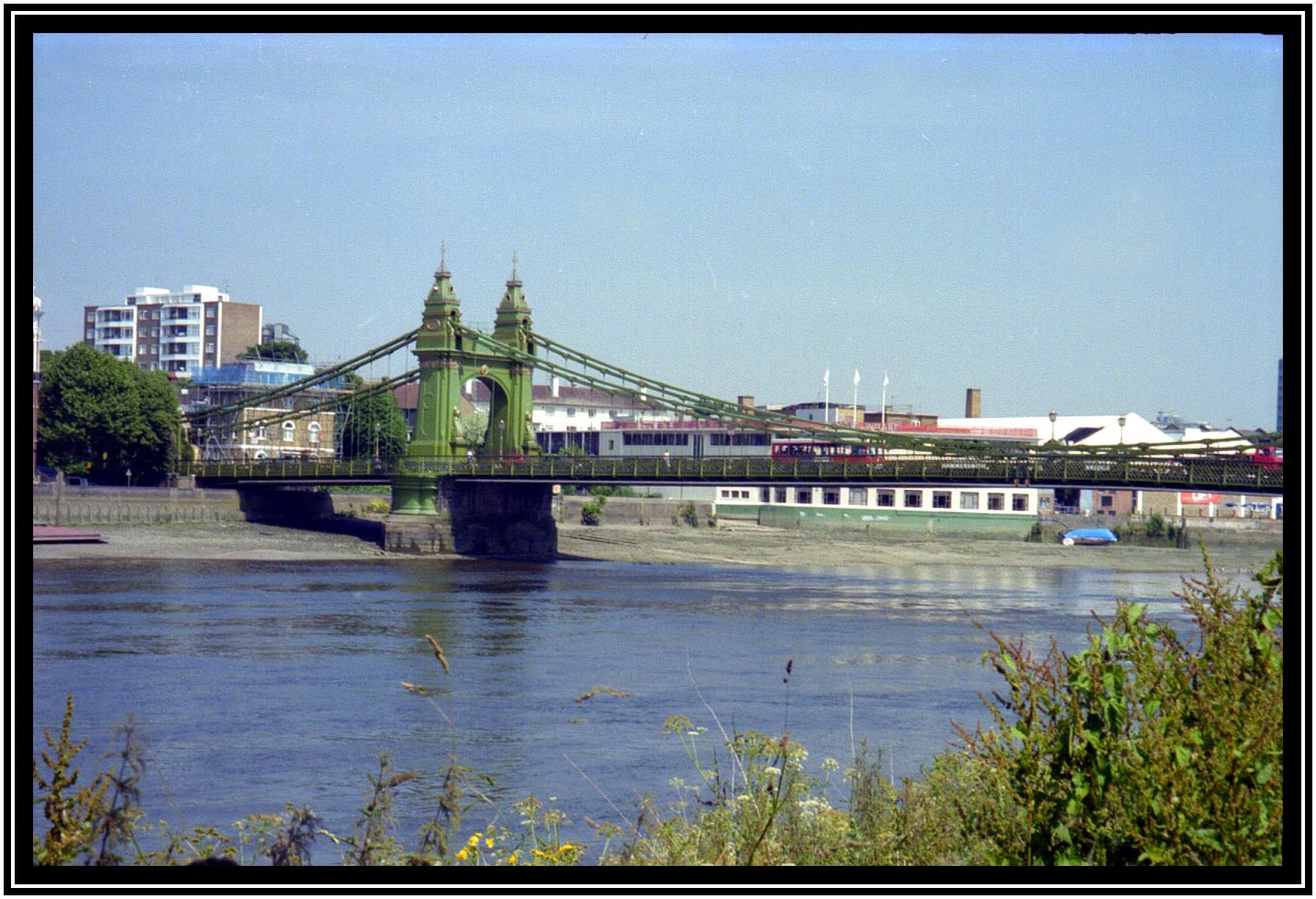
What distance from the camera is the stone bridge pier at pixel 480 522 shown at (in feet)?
196

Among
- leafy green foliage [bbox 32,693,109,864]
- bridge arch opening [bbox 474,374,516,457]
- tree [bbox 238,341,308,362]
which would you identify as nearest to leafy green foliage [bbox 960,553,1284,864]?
leafy green foliage [bbox 32,693,109,864]

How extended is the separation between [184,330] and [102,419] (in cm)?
6014

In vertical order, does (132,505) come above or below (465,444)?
below

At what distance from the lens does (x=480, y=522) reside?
62.5m

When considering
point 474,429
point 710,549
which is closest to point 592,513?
point 710,549

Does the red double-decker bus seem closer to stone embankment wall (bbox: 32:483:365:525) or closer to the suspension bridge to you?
the suspension bridge

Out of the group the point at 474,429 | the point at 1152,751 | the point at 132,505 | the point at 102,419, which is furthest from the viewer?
the point at 474,429

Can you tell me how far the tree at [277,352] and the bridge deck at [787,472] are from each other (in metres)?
47.1

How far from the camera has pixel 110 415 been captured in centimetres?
6122

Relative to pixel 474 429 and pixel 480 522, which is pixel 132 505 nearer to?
pixel 480 522

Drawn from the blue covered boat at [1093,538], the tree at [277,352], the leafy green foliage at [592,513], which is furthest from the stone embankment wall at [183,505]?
the tree at [277,352]

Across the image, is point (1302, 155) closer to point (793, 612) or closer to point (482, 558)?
point (793, 612)

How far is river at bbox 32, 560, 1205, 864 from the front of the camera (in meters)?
14.3
